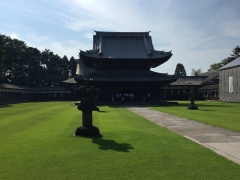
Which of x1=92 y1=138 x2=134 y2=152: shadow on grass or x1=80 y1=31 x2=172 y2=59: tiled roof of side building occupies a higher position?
x1=80 y1=31 x2=172 y2=59: tiled roof of side building

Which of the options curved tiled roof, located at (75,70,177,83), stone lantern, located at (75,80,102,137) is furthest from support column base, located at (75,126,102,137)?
curved tiled roof, located at (75,70,177,83)

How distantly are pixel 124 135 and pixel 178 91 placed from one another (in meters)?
57.7

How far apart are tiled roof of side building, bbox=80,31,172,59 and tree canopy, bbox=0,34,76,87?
28.2m

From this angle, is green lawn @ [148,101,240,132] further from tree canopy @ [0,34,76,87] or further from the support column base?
tree canopy @ [0,34,76,87]

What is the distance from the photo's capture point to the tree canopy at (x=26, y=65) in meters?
70.4

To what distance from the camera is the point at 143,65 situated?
45.1 m

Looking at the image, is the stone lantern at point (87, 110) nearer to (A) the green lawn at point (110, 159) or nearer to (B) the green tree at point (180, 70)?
(A) the green lawn at point (110, 159)

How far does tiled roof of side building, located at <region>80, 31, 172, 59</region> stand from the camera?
4450 centimetres

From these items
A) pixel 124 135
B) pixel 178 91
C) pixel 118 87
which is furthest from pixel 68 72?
pixel 124 135

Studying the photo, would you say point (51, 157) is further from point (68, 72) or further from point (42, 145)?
point (68, 72)

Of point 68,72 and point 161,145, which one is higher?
point 68,72

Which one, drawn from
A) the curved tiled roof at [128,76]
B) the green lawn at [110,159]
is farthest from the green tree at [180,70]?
the green lawn at [110,159]

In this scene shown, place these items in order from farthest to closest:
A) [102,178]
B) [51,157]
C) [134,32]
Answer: [134,32] → [51,157] → [102,178]

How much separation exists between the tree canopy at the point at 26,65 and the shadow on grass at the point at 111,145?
59758 mm
